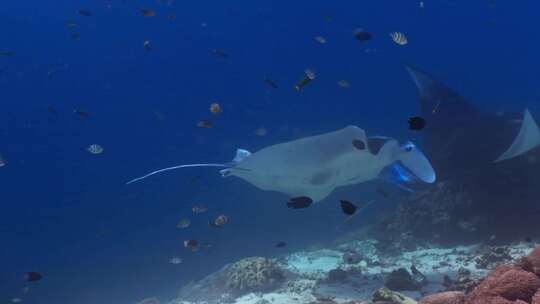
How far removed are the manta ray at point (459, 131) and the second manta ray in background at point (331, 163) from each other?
148 inches

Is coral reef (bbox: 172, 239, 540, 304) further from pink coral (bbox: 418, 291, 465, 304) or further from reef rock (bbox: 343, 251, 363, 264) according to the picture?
pink coral (bbox: 418, 291, 465, 304)

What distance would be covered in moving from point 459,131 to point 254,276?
6650mm

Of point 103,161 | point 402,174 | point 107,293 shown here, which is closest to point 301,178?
point 402,174

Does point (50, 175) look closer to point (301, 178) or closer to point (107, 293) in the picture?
point (107, 293)

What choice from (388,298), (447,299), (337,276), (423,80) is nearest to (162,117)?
(423,80)

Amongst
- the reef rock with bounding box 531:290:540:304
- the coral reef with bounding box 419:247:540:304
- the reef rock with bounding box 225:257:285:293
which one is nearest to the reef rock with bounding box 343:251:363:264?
the reef rock with bounding box 225:257:285:293

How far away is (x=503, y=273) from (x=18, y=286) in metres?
28.6

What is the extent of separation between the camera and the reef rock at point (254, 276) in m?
9.77

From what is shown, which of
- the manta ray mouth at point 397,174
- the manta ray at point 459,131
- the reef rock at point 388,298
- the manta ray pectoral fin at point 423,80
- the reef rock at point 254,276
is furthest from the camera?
the manta ray pectoral fin at point 423,80

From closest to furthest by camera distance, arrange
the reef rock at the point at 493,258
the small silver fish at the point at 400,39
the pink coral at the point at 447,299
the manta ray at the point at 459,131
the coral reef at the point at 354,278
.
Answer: the pink coral at the point at 447,299 < the coral reef at the point at 354,278 < the reef rock at the point at 493,258 < the small silver fish at the point at 400,39 < the manta ray at the point at 459,131

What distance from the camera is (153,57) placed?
3950 centimetres

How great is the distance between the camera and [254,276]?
9.91 meters

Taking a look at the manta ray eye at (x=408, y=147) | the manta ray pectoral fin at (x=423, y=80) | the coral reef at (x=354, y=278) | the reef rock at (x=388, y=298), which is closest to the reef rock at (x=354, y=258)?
the coral reef at (x=354, y=278)

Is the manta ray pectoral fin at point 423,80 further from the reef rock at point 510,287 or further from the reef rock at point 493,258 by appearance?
the reef rock at point 510,287
